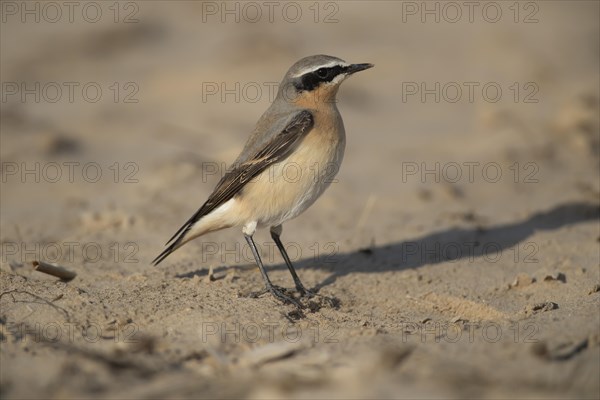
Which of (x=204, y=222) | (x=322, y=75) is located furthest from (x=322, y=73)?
(x=204, y=222)

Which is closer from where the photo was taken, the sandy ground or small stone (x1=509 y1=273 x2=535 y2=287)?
the sandy ground

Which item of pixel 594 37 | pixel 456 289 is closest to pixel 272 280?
pixel 456 289

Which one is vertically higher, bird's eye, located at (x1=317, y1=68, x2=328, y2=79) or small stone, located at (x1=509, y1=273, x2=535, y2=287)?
bird's eye, located at (x1=317, y1=68, x2=328, y2=79)

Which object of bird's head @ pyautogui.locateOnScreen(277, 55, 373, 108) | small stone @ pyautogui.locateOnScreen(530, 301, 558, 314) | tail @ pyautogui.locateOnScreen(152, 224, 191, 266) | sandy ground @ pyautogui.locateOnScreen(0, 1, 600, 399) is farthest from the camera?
bird's head @ pyautogui.locateOnScreen(277, 55, 373, 108)

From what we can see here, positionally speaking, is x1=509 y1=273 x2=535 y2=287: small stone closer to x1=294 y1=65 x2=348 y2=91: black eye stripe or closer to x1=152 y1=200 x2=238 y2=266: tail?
x1=294 y1=65 x2=348 y2=91: black eye stripe

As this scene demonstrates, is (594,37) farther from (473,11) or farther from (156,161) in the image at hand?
(156,161)

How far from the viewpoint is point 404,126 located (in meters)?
14.7

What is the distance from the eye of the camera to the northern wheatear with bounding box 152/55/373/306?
310 inches

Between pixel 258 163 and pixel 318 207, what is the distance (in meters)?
3.33

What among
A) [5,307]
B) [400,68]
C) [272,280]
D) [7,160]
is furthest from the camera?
[400,68]

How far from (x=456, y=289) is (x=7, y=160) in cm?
797

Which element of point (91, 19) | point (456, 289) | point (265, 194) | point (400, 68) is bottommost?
point (456, 289)

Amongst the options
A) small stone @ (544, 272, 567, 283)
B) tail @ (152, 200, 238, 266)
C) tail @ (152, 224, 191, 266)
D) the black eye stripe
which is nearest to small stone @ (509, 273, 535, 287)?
small stone @ (544, 272, 567, 283)

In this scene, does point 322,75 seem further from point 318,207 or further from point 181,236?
point 318,207
